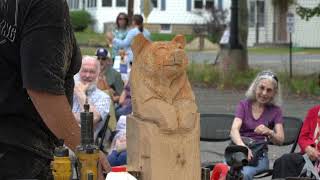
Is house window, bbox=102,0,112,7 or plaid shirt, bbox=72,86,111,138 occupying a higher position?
house window, bbox=102,0,112,7

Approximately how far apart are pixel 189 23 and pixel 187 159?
41.5m

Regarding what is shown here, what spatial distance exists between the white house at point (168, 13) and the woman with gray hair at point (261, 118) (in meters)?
35.0

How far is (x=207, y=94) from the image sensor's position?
50.6ft

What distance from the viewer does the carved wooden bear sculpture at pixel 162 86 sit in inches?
112

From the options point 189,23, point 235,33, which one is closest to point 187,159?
point 235,33

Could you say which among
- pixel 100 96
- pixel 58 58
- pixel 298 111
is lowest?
pixel 298 111

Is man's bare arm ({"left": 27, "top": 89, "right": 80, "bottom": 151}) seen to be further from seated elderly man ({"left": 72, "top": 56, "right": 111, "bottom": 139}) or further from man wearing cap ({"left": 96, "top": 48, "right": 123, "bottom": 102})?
man wearing cap ({"left": 96, "top": 48, "right": 123, "bottom": 102})

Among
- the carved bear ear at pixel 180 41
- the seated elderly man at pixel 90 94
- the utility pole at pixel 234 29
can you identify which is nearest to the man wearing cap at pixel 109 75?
the seated elderly man at pixel 90 94

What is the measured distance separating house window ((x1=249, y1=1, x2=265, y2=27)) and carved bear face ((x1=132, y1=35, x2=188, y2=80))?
120 feet

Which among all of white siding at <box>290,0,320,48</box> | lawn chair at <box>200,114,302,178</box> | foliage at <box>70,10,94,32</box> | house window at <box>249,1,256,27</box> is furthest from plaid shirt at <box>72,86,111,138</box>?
foliage at <box>70,10,94,32</box>

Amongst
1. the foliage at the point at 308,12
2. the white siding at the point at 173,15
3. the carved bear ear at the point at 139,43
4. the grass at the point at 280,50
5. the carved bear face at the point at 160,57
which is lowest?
the grass at the point at 280,50

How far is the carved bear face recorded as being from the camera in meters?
2.88

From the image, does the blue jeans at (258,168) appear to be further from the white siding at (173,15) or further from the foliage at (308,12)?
the white siding at (173,15)

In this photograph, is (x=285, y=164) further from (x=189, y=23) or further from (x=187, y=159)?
(x=189, y=23)
